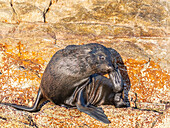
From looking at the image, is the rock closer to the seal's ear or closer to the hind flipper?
the hind flipper

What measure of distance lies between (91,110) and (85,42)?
7.81ft

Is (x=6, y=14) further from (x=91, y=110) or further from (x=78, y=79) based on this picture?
(x=91, y=110)

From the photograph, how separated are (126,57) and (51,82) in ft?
6.99

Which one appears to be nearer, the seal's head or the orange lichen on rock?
the seal's head

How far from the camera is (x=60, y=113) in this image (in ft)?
10.8

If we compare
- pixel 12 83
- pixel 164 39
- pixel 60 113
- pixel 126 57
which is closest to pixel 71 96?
pixel 60 113

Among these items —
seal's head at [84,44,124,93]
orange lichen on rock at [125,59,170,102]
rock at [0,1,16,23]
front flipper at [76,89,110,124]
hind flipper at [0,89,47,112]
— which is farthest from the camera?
rock at [0,1,16,23]

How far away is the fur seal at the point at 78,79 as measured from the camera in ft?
10.6

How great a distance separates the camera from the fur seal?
3.24 m

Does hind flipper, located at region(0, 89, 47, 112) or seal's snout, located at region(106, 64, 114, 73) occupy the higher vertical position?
seal's snout, located at region(106, 64, 114, 73)

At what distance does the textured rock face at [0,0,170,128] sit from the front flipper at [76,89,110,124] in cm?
11

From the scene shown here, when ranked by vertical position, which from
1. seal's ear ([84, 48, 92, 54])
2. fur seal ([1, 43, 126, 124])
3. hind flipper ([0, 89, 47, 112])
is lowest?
hind flipper ([0, 89, 47, 112])

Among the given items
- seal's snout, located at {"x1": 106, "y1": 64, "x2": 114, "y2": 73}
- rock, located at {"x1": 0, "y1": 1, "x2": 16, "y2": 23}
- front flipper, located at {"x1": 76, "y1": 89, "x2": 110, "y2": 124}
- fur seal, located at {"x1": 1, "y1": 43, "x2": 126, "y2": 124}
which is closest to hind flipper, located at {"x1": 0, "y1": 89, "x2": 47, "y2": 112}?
fur seal, located at {"x1": 1, "y1": 43, "x2": 126, "y2": 124}

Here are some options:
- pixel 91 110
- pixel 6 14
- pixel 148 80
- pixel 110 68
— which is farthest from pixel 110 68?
pixel 6 14
